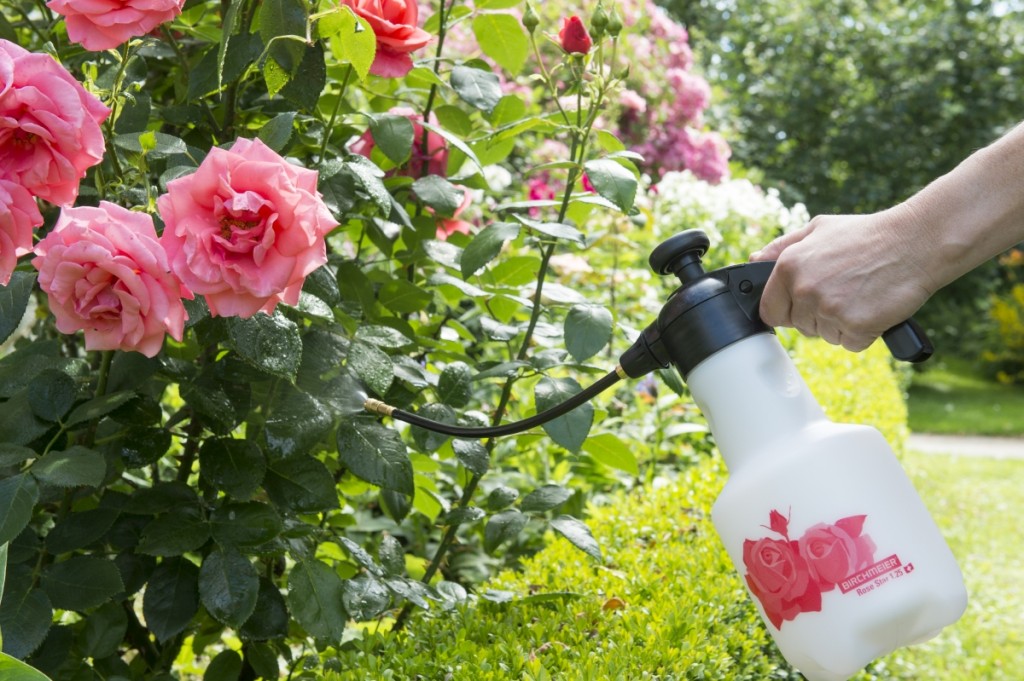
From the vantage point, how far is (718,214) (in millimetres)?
4266

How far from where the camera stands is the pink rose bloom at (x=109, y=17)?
1.08 meters

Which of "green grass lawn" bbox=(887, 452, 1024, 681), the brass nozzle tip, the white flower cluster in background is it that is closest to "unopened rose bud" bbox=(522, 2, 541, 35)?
the brass nozzle tip

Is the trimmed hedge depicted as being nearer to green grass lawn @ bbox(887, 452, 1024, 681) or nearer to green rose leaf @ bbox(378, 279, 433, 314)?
green rose leaf @ bbox(378, 279, 433, 314)

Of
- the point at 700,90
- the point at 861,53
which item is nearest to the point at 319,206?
the point at 700,90

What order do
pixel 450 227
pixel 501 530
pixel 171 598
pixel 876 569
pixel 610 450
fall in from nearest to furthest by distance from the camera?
pixel 876 569 < pixel 171 598 < pixel 501 530 < pixel 610 450 < pixel 450 227

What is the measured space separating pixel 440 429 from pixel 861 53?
11127 mm

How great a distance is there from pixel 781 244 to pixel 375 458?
0.59m

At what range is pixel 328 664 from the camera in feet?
4.75

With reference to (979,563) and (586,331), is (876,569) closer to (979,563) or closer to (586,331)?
(586,331)

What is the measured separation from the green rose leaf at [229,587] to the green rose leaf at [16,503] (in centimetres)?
23

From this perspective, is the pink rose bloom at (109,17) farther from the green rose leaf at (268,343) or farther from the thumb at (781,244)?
Result: the thumb at (781,244)

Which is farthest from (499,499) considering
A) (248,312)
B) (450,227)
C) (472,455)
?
(248,312)

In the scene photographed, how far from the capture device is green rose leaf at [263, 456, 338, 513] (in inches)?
55.7

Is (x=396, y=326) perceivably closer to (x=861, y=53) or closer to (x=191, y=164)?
(x=191, y=164)
